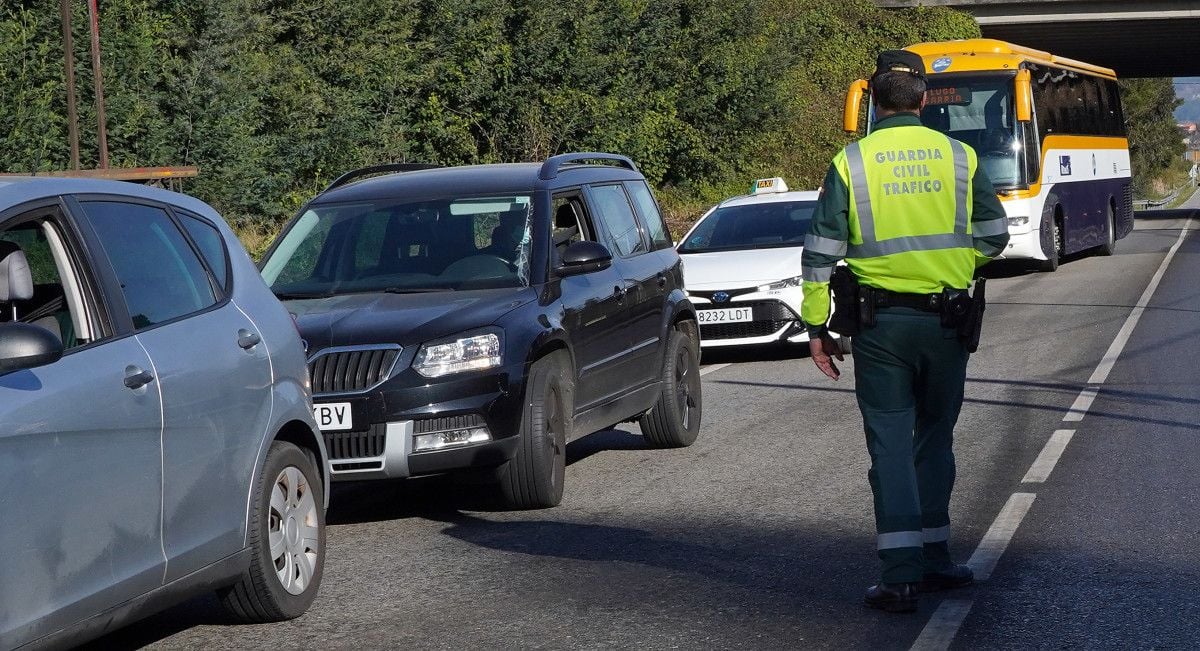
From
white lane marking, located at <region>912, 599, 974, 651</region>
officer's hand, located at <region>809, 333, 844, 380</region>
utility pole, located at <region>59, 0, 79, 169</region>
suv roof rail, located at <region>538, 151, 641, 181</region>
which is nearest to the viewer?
white lane marking, located at <region>912, 599, 974, 651</region>

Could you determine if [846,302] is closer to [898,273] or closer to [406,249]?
[898,273]

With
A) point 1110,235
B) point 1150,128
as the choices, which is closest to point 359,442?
point 1110,235

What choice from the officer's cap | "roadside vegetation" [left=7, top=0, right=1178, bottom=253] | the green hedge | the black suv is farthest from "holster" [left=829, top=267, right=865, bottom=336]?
the green hedge

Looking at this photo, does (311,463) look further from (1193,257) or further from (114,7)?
(1193,257)

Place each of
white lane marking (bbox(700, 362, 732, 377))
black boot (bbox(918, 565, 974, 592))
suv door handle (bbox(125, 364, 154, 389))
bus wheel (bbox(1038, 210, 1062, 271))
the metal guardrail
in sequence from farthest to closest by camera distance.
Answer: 1. the metal guardrail
2. bus wheel (bbox(1038, 210, 1062, 271))
3. white lane marking (bbox(700, 362, 732, 377))
4. black boot (bbox(918, 565, 974, 592))
5. suv door handle (bbox(125, 364, 154, 389))

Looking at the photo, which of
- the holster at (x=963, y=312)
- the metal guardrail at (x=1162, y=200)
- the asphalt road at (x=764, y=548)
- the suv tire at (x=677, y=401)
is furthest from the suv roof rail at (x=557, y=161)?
the metal guardrail at (x=1162, y=200)

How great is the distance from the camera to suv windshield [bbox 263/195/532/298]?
8.29 meters

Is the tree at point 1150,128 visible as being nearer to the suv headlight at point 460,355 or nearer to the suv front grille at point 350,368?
the suv headlight at point 460,355

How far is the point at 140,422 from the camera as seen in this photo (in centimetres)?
467

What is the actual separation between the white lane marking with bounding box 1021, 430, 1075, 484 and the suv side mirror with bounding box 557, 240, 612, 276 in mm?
2497

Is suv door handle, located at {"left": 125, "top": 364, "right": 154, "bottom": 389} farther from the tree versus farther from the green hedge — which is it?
the tree

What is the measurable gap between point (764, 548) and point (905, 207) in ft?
6.11

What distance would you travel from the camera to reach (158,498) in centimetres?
476

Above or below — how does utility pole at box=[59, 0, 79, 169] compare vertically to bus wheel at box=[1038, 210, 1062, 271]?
above
